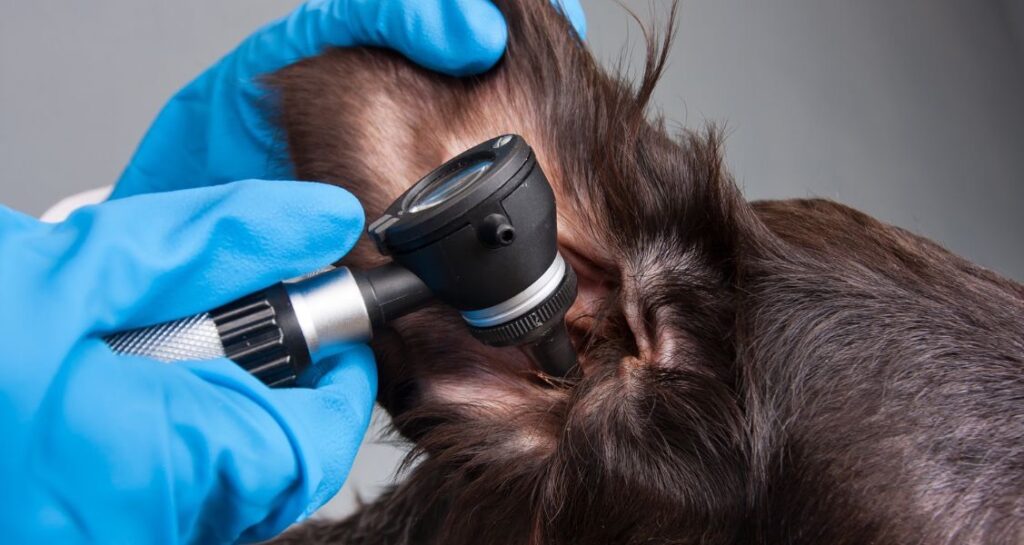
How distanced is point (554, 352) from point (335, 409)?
0.19 m

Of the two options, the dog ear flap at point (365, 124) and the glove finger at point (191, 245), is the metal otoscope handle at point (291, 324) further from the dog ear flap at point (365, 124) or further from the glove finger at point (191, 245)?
the dog ear flap at point (365, 124)

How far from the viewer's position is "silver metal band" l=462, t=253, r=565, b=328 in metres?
0.68

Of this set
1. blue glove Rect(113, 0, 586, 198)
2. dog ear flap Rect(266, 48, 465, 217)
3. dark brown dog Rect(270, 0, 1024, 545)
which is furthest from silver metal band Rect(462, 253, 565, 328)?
blue glove Rect(113, 0, 586, 198)

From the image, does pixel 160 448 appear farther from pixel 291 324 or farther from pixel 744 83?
pixel 744 83

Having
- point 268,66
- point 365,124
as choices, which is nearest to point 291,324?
point 365,124

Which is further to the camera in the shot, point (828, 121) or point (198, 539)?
point (828, 121)

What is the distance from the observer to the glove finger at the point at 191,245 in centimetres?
68

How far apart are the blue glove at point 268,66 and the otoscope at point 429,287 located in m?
0.27

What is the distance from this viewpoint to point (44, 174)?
1641 mm

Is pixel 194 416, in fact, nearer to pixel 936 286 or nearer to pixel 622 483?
pixel 622 483

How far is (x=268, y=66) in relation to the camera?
114cm

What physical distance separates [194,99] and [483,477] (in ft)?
2.52

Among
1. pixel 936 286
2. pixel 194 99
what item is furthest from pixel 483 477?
pixel 194 99

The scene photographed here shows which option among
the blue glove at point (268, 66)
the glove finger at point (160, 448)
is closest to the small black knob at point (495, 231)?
the glove finger at point (160, 448)
